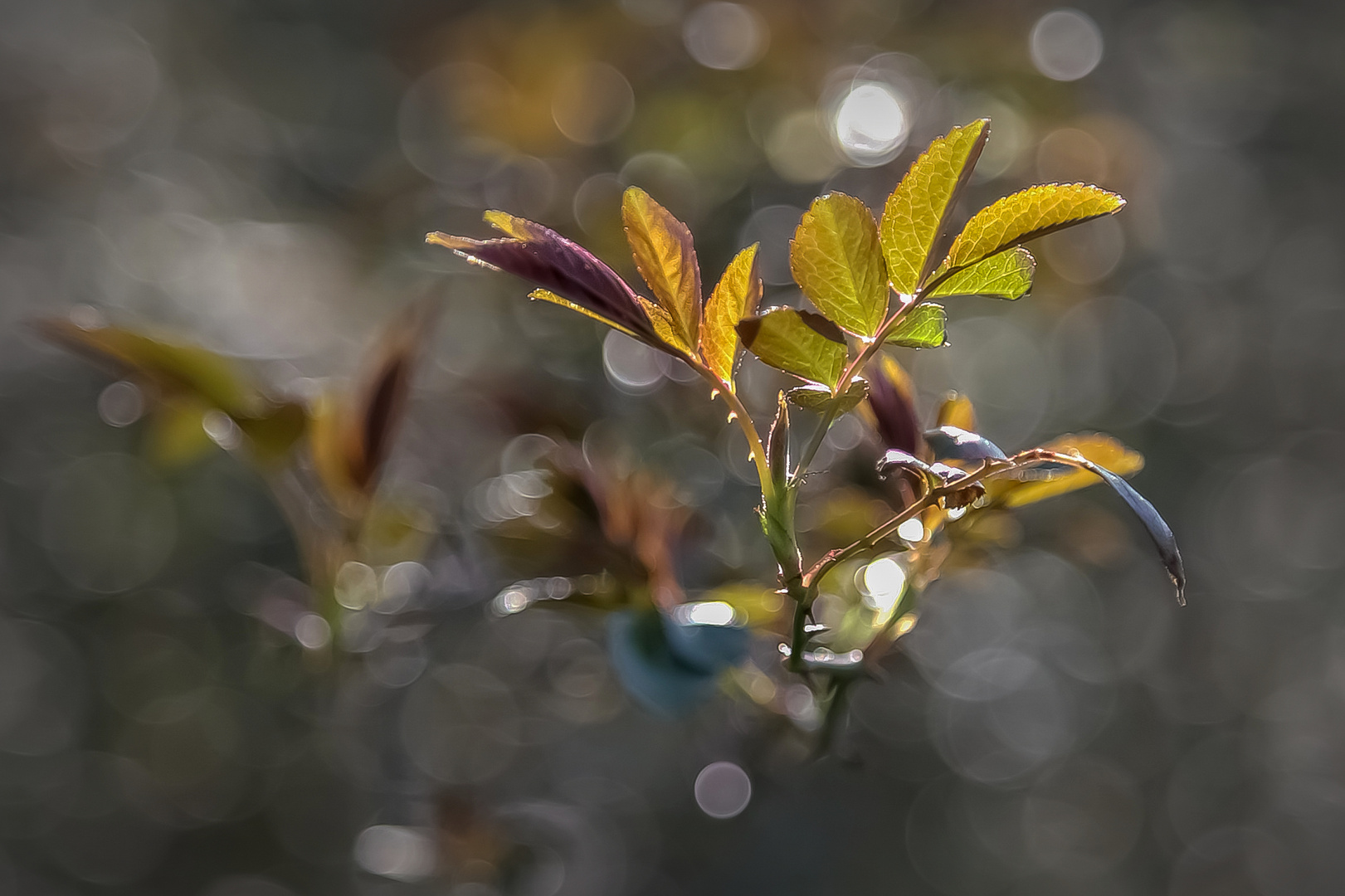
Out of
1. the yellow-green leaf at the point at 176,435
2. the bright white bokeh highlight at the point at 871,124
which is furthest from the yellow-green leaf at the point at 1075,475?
the bright white bokeh highlight at the point at 871,124

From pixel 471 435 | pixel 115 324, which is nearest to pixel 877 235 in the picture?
pixel 115 324

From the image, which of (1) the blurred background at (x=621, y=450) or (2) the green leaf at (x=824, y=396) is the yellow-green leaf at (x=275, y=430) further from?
(2) the green leaf at (x=824, y=396)

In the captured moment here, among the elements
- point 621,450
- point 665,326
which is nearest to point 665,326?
point 665,326

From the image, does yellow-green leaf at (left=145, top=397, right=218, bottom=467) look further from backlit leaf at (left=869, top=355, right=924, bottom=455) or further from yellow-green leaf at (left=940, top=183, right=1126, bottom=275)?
yellow-green leaf at (left=940, top=183, right=1126, bottom=275)

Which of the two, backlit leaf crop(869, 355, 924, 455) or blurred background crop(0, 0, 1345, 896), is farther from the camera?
blurred background crop(0, 0, 1345, 896)

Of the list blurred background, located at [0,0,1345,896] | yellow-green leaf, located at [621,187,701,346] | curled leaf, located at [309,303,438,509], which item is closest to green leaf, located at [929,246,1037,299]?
yellow-green leaf, located at [621,187,701,346]

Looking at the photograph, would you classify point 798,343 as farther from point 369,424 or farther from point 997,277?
point 369,424
